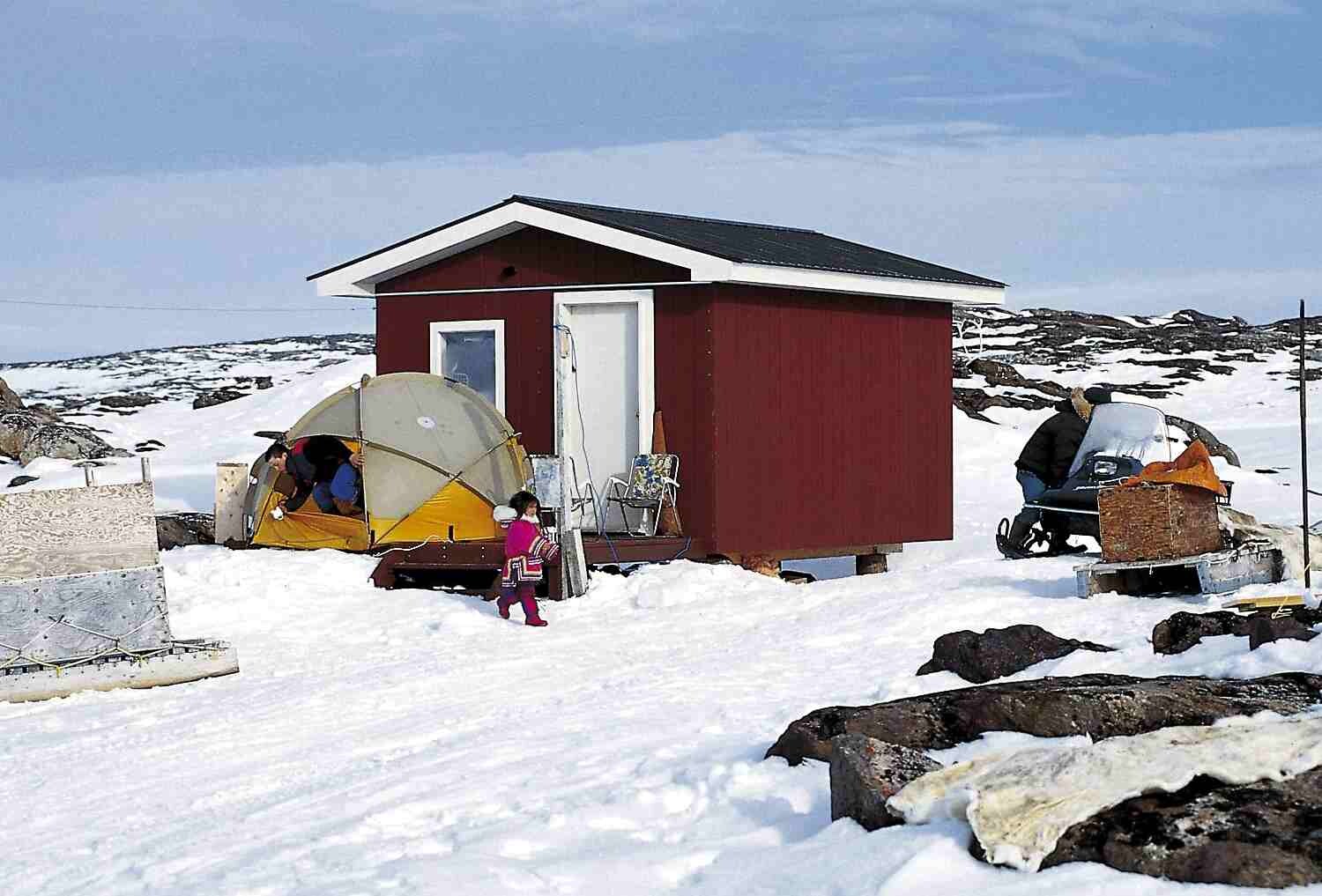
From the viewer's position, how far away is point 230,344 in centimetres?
7100

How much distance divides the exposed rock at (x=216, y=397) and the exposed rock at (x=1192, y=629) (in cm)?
3188

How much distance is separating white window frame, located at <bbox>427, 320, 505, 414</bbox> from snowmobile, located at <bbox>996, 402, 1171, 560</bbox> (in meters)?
5.19

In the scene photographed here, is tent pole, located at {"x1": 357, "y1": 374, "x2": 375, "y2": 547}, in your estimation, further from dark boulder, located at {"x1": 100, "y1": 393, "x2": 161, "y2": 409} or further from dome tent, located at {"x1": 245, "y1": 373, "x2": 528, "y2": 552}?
dark boulder, located at {"x1": 100, "y1": 393, "x2": 161, "y2": 409}

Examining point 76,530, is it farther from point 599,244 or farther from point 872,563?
point 872,563

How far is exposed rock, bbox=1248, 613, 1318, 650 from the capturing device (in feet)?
25.5

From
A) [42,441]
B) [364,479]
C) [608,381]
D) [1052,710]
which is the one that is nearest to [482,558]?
[364,479]

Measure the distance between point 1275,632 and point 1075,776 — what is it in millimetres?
3313

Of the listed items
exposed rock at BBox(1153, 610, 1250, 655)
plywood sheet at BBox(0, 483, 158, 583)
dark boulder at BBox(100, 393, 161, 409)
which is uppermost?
dark boulder at BBox(100, 393, 161, 409)

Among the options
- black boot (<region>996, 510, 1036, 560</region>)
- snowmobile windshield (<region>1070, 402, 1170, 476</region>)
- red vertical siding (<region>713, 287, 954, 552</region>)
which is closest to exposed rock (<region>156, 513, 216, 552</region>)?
red vertical siding (<region>713, 287, 954, 552</region>)

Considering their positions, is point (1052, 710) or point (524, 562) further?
point (524, 562)

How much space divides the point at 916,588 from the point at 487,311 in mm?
5689

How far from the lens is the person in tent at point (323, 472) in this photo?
14.7 metres

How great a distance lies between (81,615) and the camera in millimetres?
10234

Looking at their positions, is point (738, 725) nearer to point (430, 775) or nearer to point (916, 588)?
point (430, 775)
